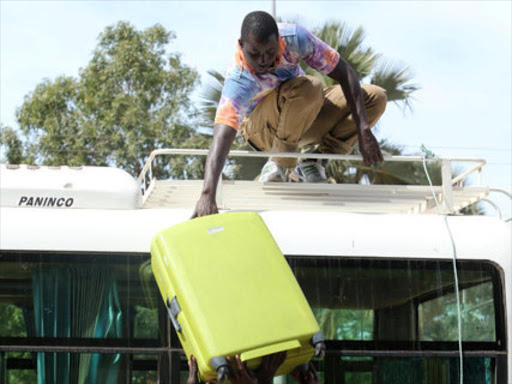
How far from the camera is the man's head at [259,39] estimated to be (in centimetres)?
462

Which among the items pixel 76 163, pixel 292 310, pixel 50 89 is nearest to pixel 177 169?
pixel 76 163

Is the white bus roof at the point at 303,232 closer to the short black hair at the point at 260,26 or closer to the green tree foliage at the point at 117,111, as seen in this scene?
the short black hair at the point at 260,26

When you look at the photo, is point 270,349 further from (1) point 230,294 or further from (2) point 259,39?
(2) point 259,39

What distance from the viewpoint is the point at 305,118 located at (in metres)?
5.23

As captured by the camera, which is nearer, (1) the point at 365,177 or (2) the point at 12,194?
(2) the point at 12,194

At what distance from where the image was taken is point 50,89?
18.9 metres

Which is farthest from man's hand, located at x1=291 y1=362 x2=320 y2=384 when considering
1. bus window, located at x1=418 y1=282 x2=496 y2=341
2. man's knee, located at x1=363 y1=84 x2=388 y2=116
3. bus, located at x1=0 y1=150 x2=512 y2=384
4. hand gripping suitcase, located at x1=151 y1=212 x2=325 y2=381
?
man's knee, located at x1=363 y1=84 x2=388 y2=116

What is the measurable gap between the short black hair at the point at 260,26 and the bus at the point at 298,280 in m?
0.77

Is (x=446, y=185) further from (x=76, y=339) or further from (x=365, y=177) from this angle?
(x=365, y=177)

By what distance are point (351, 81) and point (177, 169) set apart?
1268cm

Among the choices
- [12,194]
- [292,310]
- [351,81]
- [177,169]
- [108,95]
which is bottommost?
[292,310]

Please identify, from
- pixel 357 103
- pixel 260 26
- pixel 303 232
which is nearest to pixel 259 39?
pixel 260 26

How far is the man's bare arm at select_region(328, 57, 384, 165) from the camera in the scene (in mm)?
5105

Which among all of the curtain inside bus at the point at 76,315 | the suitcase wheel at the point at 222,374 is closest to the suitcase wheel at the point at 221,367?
the suitcase wheel at the point at 222,374
